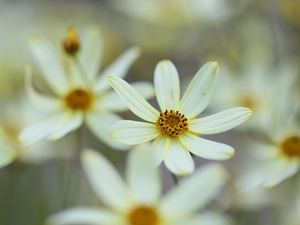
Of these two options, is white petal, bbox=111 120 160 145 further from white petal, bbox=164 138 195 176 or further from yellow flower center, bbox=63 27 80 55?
yellow flower center, bbox=63 27 80 55

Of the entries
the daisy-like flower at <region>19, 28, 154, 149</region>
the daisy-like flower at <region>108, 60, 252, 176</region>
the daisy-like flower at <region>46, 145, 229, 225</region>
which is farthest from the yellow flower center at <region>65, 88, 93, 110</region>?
the daisy-like flower at <region>46, 145, 229, 225</region>

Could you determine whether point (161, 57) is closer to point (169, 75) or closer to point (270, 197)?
point (270, 197)

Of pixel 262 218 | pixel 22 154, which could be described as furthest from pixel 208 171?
pixel 262 218

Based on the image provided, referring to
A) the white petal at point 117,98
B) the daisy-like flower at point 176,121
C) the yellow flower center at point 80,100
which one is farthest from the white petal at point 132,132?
the yellow flower center at point 80,100

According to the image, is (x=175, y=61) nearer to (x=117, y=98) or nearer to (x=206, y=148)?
(x=117, y=98)

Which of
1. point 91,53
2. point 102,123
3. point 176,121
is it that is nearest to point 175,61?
point 91,53

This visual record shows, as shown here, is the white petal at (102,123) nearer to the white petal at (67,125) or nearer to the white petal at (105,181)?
the white petal at (67,125)
